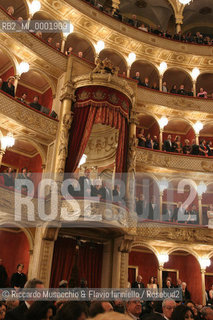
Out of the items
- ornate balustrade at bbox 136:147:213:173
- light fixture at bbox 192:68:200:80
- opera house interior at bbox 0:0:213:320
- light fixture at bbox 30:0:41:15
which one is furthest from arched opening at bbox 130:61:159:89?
light fixture at bbox 30:0:41:15

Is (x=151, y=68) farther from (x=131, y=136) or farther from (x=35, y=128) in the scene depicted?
(x=35, y=128)

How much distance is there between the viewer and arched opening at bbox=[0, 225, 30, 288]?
11.2 metres

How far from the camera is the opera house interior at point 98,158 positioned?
32.7ft

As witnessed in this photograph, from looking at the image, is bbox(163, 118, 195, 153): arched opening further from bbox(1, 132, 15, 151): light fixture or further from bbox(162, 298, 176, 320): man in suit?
bbox(162, 298, 176, 320): man in suit

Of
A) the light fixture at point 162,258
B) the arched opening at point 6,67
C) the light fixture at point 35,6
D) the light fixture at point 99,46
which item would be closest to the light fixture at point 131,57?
the light fixture at point 99,46

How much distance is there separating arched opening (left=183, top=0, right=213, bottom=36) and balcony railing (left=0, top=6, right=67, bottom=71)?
1024cm

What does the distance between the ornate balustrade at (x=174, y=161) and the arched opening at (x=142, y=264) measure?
3504mm

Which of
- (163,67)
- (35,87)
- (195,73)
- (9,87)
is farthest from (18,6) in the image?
(195,73)

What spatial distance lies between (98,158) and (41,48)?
4602mm

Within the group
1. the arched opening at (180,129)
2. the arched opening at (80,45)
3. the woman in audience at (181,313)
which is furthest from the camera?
the arched opening at (180,129)

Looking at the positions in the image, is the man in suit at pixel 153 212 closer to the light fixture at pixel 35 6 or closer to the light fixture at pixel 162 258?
the light fixture at pixel 162 258

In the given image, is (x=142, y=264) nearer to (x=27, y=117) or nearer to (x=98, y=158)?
(x=98, y=158)

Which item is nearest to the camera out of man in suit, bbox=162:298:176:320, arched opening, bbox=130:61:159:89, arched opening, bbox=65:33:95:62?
man in suit, bbox=162:298:176:320

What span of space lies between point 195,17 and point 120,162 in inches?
503
